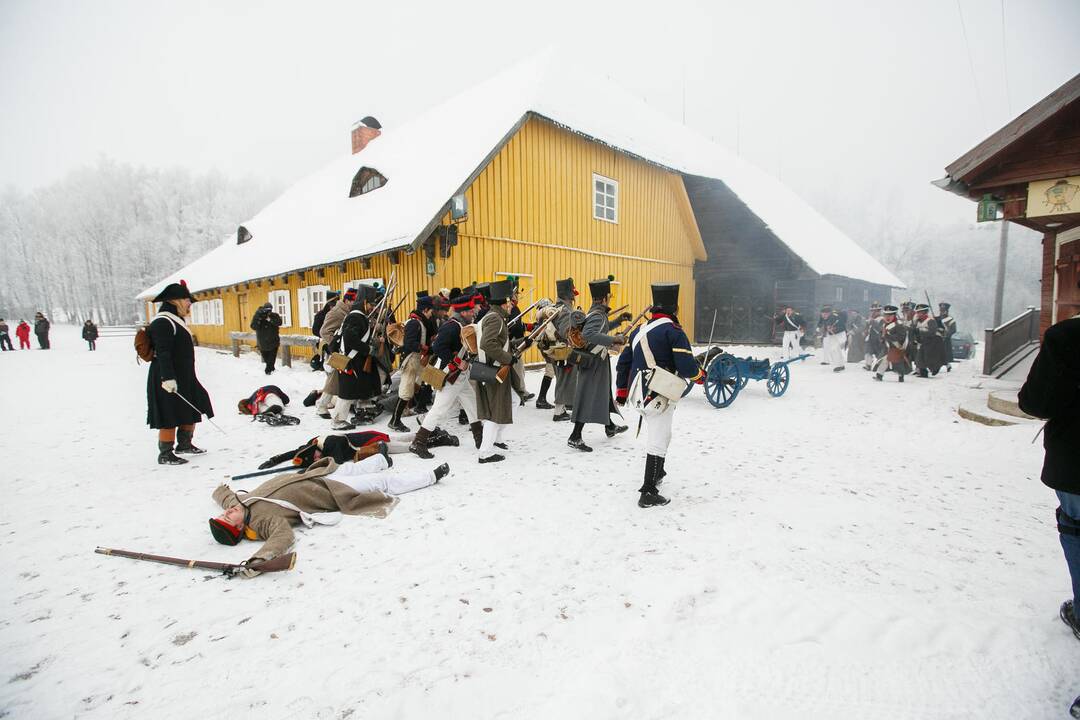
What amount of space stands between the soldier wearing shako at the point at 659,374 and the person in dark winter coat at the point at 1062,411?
203 centimetres

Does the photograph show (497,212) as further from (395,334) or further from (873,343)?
(873,343)

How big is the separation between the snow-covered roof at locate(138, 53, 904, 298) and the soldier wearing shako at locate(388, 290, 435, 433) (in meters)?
2.80

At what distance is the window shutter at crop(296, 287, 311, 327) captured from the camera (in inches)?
563

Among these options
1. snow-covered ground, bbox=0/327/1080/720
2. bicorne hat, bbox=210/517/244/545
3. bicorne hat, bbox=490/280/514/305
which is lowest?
snow-covered ground, bbox=0/327/1080/720

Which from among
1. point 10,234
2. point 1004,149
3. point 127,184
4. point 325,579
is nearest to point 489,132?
point 1004,149

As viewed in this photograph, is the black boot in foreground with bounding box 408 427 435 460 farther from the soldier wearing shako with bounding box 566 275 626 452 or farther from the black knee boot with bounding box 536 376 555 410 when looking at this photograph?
the black knee boot with bounding box 536 376 555 410

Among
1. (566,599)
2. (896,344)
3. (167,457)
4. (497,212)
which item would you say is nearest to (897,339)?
(896,344)

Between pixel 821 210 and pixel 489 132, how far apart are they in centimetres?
4911

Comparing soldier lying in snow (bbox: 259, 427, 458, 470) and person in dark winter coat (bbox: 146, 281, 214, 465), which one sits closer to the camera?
soldier lying in snow (bbox: 259, 427, 458, 470)

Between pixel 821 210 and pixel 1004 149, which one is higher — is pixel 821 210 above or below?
above

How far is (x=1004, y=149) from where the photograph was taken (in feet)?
20.0

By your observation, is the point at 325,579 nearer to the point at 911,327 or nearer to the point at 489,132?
the point at 489,132

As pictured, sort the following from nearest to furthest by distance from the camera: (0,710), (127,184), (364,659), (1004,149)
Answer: (0,710)
(364,659)
(1004,149)
(127,184)

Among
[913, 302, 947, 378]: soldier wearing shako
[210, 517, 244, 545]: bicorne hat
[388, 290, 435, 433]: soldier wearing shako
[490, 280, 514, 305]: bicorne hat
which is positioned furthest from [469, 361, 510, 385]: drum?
[913, 302, 947, 378]: soldier wearing shako
